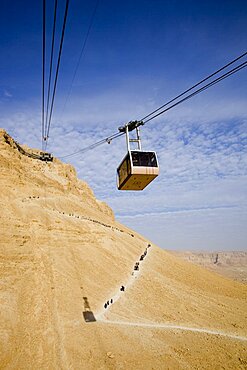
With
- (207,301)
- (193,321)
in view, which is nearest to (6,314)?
(193,321)

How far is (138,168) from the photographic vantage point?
13.1 meters

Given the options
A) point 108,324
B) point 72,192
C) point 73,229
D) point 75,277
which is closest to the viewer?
point 108,324

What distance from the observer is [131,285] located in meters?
31.9

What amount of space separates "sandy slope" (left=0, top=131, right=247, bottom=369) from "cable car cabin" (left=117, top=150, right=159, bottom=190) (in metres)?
10.0

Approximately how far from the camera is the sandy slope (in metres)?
15.0

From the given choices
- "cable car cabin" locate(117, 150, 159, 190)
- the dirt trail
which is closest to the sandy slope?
the dirt trail

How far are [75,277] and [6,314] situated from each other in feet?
36.8

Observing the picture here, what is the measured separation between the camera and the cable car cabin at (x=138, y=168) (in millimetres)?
13117

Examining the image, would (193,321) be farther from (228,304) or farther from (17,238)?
(17,238)

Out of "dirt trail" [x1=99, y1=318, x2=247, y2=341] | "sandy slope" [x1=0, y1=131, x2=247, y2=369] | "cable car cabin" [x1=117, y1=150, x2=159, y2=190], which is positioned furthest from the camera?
"dirt trail" [x1=99, y1=318, x2=247, y2=341]

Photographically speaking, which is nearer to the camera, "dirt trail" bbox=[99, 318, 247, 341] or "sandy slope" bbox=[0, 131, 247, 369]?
"sandy slope" bbox=[0, 131, 247, 369]

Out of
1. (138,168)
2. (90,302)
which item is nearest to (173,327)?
(90,302)

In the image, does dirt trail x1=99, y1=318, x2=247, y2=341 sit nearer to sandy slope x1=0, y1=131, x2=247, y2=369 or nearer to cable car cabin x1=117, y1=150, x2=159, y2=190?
sandy slope x1=0, y1=131, x2=247, y2=369

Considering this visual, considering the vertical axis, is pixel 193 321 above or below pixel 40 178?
below
